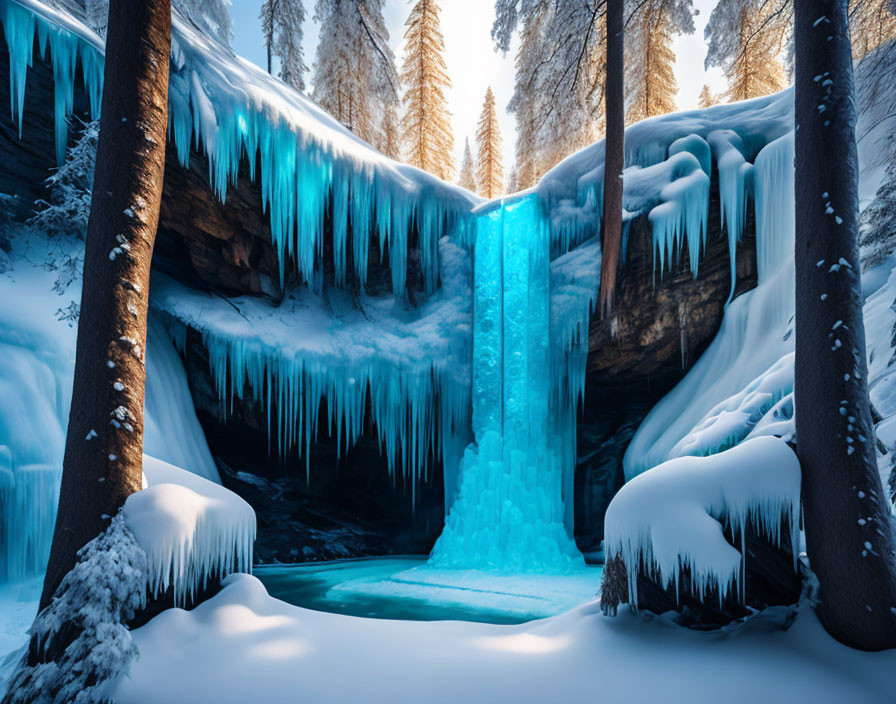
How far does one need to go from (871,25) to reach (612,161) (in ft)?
12.4

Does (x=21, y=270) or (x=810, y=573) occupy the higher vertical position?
(x=21, y=270)

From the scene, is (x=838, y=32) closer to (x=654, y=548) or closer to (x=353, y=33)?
(x=654, y=548)

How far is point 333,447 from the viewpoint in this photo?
9.02 meters

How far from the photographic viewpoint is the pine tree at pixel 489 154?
76.0 ft

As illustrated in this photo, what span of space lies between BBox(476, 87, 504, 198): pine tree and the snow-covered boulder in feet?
71.4

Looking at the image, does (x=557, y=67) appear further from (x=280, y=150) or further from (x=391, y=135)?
(x=391, y=135)

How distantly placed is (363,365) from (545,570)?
446cm

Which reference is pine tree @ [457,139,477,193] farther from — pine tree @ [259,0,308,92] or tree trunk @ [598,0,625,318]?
tree trunk @ [598,0,625,318]

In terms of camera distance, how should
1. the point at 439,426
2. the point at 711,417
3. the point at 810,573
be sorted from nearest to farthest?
the point at 810,573, the point at 711,417, the point at 439,426

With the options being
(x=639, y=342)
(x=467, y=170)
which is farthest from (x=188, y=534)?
(x=467, y=170)

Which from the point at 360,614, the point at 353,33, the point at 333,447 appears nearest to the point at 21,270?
the point at 333,447

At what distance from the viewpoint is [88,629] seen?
241 cm

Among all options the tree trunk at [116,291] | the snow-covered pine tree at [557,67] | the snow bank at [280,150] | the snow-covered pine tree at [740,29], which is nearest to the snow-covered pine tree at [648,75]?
the snow-covered pine tree at [740,29]

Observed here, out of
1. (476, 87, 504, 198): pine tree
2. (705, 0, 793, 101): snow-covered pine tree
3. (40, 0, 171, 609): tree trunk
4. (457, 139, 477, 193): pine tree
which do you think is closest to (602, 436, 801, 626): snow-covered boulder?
(40, 0, 171, 609): tree trunk
